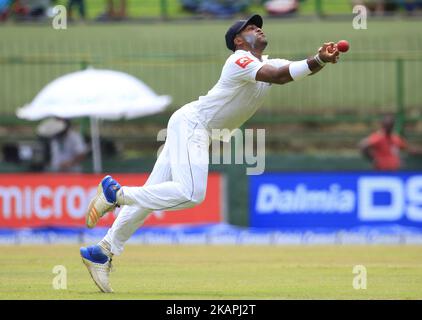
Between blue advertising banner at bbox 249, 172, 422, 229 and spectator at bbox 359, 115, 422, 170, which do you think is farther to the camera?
spectator at bbox 359, 115, 422, 170

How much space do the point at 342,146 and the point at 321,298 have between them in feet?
38.1

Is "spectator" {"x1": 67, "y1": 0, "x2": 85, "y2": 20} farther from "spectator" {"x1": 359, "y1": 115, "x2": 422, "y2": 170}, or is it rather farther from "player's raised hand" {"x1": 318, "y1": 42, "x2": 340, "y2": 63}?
"player's raised hand" {"x1": 318, "y1": 42, "x2": 340, "y2": 63}

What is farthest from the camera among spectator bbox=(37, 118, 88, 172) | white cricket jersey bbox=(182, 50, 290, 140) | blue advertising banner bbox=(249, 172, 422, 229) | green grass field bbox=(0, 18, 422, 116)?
green grass field bbox=(0, 18, 422, 116)

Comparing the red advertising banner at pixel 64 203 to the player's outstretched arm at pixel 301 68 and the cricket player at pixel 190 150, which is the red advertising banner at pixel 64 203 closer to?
the cricket player at pixel 190 150

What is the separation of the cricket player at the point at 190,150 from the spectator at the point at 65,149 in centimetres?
889

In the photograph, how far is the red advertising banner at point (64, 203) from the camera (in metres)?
17.7

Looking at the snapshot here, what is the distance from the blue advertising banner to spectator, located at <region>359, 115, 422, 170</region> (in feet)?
2.71

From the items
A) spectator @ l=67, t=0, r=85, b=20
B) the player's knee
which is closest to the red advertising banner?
spectator @ l=67, t=0, r=85, b=20

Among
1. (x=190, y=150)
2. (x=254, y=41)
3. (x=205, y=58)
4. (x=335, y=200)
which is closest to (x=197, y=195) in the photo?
(x=190, y=150)

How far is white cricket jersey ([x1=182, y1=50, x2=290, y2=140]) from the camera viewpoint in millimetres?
9688

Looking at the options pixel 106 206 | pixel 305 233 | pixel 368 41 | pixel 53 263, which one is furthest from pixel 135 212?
pixel 368 41

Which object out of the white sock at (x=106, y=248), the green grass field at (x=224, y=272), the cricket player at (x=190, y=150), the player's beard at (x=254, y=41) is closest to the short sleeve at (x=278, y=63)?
→ the cricket player at (x=190, y=150)

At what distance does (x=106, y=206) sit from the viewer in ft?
31.8

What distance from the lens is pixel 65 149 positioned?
18.7 m
